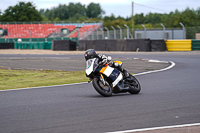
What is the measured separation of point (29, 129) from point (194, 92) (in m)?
4.74

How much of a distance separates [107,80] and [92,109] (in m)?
1.88

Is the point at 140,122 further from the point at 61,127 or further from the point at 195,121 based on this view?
the point at 61,127

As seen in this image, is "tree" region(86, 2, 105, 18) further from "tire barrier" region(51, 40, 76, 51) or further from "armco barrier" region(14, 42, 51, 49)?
"tire barrier" region(51, 40, 76, 51)

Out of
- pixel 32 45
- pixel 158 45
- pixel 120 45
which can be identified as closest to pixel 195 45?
pixel 158 45

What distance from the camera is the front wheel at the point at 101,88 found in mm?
8225

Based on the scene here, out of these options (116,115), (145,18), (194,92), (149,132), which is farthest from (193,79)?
(145,18)

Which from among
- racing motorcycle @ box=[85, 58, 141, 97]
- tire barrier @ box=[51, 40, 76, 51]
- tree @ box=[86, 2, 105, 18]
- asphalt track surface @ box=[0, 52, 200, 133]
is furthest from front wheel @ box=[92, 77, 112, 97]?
tree @ box=[86, 2, 105, 18]

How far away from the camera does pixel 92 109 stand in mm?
6879

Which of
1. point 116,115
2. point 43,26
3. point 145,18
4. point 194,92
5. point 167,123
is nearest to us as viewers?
point 167,123

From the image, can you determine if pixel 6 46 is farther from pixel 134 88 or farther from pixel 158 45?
pixel 134 88

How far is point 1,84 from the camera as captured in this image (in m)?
12.0

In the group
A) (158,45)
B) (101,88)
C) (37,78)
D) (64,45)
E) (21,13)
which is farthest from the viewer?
(21,13)

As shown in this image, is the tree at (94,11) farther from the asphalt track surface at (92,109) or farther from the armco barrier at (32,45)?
the asphalt track surface at (92,109)

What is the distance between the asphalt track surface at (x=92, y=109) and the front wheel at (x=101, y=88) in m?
0.17
